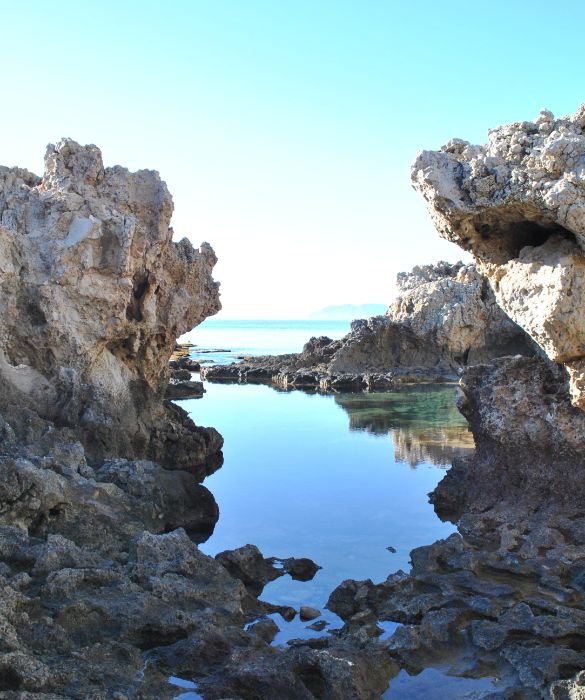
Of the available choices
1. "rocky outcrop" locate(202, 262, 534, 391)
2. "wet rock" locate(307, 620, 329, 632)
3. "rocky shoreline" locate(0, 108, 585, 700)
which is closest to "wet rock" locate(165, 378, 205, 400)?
"rocky outcrop" locate(202, 262, 534, 391)

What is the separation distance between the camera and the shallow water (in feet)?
41.4

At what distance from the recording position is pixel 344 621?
9719 millimetres

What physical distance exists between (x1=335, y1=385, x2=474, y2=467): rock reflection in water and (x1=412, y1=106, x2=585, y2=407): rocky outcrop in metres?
8.25

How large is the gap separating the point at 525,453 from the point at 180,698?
8691 millimetres

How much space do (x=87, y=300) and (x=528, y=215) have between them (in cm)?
958

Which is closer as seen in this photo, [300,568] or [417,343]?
[300,568]

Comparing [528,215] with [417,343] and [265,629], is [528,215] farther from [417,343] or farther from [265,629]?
[417,343]

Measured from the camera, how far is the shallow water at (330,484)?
12625mm

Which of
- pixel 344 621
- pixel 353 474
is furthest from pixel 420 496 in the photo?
pixel 344 621

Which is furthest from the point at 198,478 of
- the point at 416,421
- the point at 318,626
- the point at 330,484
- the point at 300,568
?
the point at 416,421

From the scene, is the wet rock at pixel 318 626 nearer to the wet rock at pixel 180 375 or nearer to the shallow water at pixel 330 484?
the shallow water at pixel 330 484

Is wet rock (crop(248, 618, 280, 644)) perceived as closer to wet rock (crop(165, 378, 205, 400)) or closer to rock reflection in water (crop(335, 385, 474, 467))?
rock reflection in water (crop(335, 385, 474, 467))

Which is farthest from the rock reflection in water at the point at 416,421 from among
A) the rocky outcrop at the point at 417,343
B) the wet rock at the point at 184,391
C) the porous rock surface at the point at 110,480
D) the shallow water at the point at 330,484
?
the wet rock at the point at 184,391

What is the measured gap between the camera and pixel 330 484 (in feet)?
59.5
